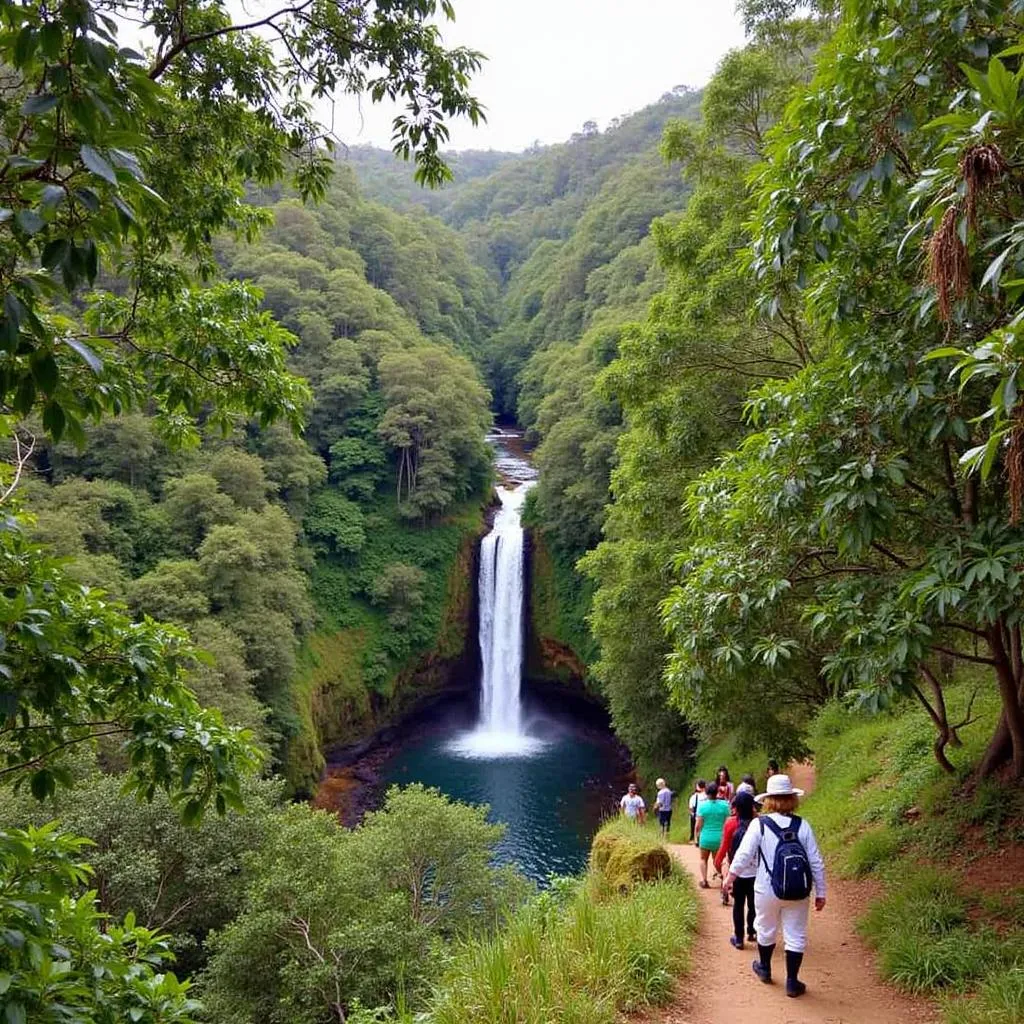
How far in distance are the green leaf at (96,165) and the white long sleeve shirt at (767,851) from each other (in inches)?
189

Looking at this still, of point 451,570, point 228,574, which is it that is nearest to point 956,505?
point 228,574

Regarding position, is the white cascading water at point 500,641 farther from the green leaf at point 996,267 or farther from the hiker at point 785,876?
the green leaf at point 996,267

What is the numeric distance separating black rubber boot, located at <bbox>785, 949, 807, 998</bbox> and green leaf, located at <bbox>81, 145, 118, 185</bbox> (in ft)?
17.7

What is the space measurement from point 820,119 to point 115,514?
21262 mm

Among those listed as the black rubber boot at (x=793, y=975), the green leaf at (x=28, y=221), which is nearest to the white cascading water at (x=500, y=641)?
the black rubber boot at (x=793, y=975)

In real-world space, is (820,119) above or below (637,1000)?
above

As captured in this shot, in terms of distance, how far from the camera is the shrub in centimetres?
652

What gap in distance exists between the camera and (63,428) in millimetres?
2193

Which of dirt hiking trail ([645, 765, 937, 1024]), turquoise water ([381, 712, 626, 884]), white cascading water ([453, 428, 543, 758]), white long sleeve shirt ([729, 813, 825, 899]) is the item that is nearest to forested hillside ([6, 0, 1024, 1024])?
dirt hiking trail ([645, 765, 937, 1024])

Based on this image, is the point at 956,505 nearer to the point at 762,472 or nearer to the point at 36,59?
the point at 762,472

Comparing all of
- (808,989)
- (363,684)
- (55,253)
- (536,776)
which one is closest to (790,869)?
(808,989)

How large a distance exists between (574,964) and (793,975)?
60.0 inches

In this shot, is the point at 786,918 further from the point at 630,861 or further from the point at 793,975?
the point at 630,861

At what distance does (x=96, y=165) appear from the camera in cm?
180
